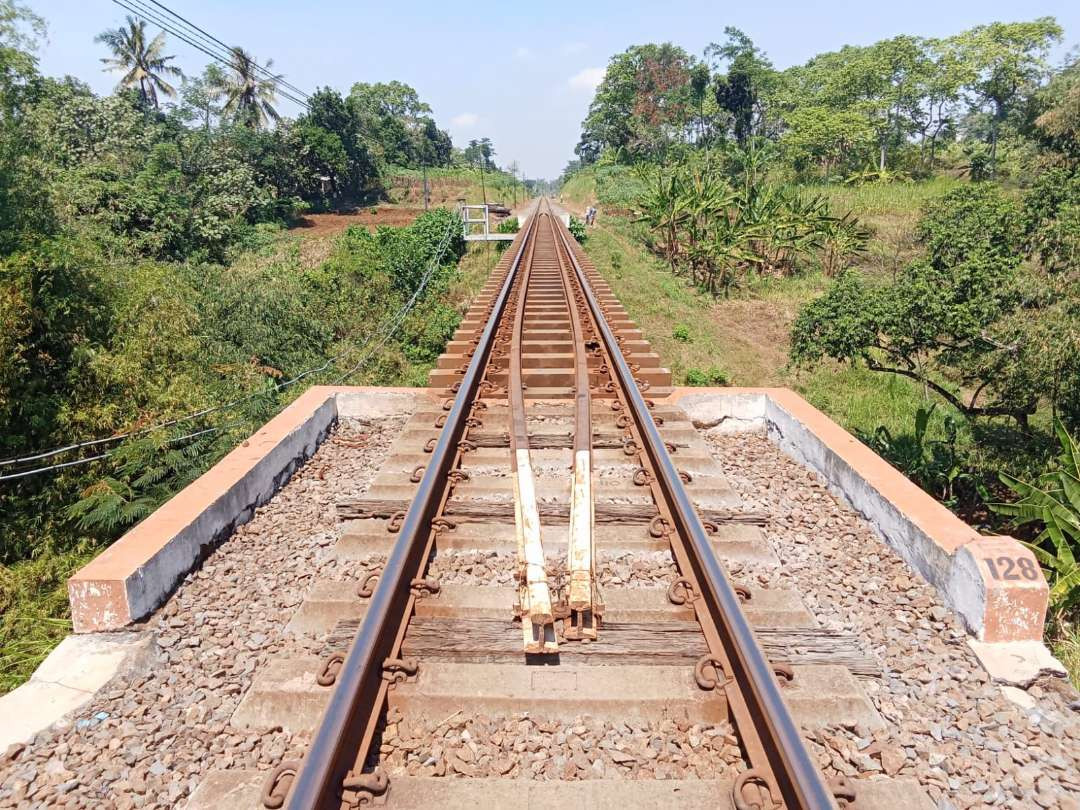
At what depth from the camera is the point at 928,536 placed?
137 inches

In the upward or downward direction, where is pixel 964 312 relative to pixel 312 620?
upward

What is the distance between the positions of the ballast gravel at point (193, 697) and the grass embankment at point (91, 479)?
44.4 inches

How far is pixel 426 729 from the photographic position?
98.5 inches

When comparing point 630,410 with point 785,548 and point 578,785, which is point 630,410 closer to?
point 785,548

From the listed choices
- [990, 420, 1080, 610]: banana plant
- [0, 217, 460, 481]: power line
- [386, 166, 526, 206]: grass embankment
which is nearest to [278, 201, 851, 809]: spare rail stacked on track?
[990, 420, 1080, 610]: banana plant

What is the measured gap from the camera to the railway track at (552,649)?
86.5 inches

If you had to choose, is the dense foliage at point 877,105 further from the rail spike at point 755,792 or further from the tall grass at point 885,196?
the rail spike at point 755,792

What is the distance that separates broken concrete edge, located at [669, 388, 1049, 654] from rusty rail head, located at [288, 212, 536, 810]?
8.01 ft

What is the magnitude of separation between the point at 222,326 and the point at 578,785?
12149mm

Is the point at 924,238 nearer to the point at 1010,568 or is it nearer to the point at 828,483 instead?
the point at 828,483

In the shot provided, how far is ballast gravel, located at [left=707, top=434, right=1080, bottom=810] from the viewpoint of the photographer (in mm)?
2350

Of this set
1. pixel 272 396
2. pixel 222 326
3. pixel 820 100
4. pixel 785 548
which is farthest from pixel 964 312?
pixel 820 100

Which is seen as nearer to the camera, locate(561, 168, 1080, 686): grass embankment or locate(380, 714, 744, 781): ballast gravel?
locate(380, 714, 744, 781): ballast gravel

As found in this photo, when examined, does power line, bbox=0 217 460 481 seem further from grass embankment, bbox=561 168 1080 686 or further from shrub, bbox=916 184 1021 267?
shrub, bbox=916 184 1021 267
